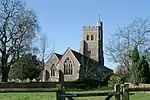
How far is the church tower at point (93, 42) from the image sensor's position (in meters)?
106

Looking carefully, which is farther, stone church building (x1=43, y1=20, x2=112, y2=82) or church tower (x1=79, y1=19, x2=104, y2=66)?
church tower (x1=79, y1=19, x2=104, y2=66)

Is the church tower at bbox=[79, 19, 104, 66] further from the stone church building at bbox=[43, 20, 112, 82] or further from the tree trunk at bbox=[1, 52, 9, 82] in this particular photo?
the tree trunk at bbox=[1, 52, 9, 82]

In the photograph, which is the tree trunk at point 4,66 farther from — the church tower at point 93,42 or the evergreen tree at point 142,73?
the church tower at point 93,42

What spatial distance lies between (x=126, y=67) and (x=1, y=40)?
23021 mm

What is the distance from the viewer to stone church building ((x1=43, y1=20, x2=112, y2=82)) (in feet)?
301

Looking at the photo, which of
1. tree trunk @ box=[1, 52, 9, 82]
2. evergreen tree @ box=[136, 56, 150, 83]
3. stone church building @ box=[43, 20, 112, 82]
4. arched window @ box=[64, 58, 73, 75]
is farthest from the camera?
arched window @ box=[64, 58, 73, 75]

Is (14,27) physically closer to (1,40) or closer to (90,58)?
(1,40)

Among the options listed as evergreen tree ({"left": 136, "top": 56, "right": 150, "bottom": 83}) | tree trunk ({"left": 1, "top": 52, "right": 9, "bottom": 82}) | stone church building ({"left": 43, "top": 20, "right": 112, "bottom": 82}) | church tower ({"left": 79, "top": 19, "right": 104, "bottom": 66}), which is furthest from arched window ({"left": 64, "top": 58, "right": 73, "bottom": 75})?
evergreen tree ({"left": 136, "top": 56, "right": 150, "bottom": 83})

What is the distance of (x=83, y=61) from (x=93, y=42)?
13373 mm

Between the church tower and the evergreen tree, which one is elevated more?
the church tower

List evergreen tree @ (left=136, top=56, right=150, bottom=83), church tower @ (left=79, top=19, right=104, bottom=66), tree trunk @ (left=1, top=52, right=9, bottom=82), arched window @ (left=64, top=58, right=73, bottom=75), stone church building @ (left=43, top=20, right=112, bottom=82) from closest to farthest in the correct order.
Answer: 1. evergreen tree @ (left=136, top=56, right=150, bottom=83)
2. tree trunk @ (left=1, top=52, right=9, bottom=82)
3. stone church building @ (left=43, top=20, right=112, bottom=82)
4. arched window @ (left=64, top=58, right=73, bottom=75)
5. church tower @ (left=79, top=19, right=104, bottom=66)

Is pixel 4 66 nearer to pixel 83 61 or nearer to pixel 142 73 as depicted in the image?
pixel 142 73

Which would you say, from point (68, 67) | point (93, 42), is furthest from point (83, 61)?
point (93, 42)

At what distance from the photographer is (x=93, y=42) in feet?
354
